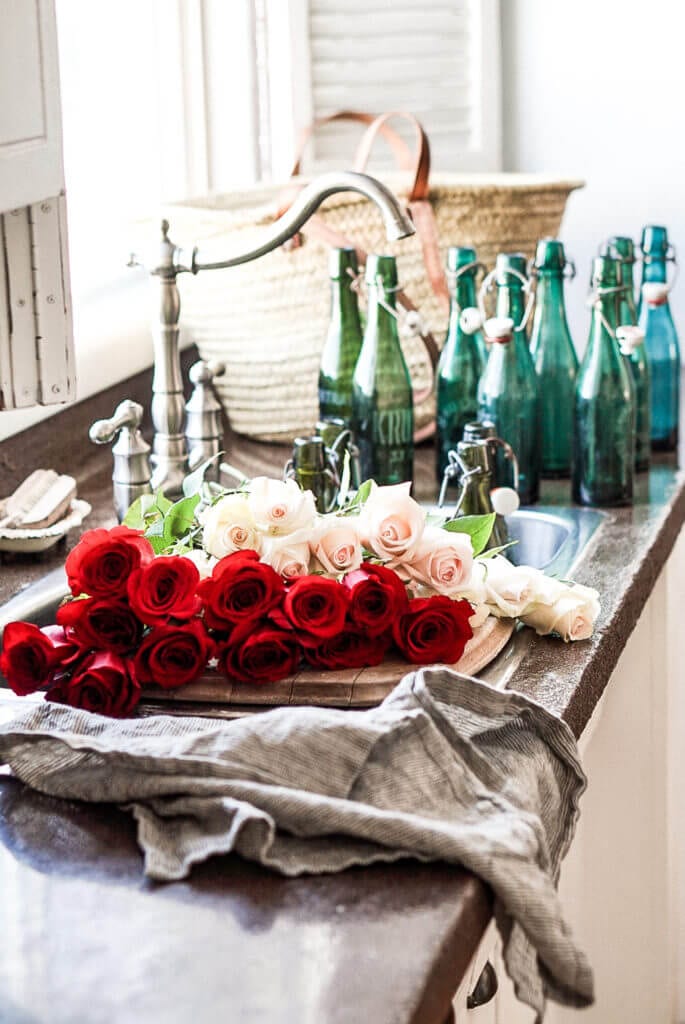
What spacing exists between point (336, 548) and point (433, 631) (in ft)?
0.34

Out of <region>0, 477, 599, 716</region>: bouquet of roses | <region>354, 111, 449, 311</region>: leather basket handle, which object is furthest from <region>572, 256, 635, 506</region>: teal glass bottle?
<region>0, 477, 599, 716</region>: bouquet of roses

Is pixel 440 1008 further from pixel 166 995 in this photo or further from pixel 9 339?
pixel 9 339

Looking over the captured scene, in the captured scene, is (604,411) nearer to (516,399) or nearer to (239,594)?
(516,399)

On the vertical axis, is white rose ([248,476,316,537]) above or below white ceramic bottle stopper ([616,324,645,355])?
below

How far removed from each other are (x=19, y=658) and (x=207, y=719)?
0.49 feet

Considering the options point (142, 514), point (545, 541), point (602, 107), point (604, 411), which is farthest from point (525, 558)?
point (602, 107)

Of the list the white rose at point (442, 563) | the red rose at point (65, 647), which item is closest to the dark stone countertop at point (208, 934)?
the red rose at point (65, 647)

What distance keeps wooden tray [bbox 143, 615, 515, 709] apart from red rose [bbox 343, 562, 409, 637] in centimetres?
3

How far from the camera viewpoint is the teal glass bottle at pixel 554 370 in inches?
69.0

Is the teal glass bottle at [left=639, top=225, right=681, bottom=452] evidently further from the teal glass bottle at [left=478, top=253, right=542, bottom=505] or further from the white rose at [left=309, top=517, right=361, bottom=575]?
the white rose at [left=309, top=517, right=361, bottom=575]

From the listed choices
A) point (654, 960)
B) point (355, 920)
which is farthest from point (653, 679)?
point (355, 920)

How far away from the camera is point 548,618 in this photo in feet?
3.76

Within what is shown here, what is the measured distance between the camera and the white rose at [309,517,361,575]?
3.53 ft

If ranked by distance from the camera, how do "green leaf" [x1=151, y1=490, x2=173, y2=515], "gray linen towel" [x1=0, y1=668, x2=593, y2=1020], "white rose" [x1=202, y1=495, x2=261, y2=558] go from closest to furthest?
"gray linen towel" [x1=0, y1=668, x2=593, y2=1020]
"white rose" [x1=202, y1=495, x2=261, y2=558]
"green leaf" [x1=151, y1=490, x2=173, y2=515]
